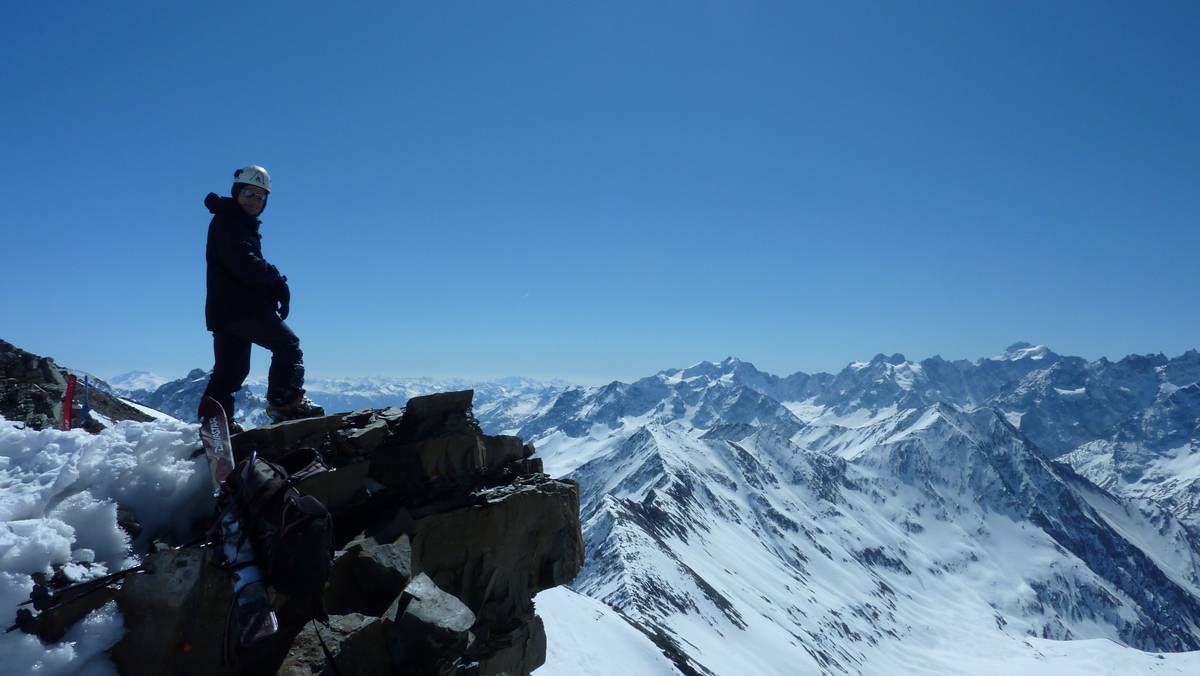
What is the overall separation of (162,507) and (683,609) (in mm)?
140936

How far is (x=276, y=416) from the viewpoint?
12969mm

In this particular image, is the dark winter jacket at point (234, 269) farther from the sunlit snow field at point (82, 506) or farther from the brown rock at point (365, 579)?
the brown rock at point (365, 579)

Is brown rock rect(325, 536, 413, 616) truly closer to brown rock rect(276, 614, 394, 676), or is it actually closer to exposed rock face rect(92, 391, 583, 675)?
exposed rock face rect(92, 391, 583, 675)

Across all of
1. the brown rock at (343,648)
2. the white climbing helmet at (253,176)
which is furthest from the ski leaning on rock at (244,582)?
the white climbing helmet at (253,176)

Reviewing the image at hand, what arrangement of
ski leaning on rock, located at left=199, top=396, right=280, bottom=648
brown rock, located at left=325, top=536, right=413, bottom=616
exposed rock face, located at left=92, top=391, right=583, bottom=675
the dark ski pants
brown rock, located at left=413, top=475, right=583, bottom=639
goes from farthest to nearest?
brown rock, located at left=413, top=475, right=583, bottom=639, the dark ski pants, brown rock, located at left=325, top=536, right=413, bottom=616, exposed rock face, located at left=92, top=391, right=583, bottom=675, ski leaning on rock, located at left=199, top=396, right=280, bottom=648

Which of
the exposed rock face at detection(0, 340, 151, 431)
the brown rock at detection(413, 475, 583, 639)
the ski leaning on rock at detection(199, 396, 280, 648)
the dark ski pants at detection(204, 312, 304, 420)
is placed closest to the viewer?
the ski leaning on rock at detection(199, 396, 280, 648)

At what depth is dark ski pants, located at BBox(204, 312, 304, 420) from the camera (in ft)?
38.7

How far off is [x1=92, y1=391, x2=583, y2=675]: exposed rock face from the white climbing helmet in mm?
4334

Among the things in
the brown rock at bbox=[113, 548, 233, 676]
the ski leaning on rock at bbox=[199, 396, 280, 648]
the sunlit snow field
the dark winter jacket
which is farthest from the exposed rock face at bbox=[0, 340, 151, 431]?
the ski leaning on rock at bbox=[199, 396, 280, 648]

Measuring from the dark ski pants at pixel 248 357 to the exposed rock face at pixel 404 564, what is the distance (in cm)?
118

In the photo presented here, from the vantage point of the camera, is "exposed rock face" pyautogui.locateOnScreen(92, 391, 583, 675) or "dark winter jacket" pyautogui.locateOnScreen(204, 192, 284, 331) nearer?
"exposed rock face" pyautogui.locateOnScreen(92, 391, 583, 675)

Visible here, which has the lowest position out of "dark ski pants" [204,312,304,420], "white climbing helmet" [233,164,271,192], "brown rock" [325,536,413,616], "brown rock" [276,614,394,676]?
"brown rock" [276,614,394,676]

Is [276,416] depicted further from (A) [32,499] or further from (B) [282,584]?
(B) [282,584]

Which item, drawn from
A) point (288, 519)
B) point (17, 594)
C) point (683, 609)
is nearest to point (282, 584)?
point (288, 519)
